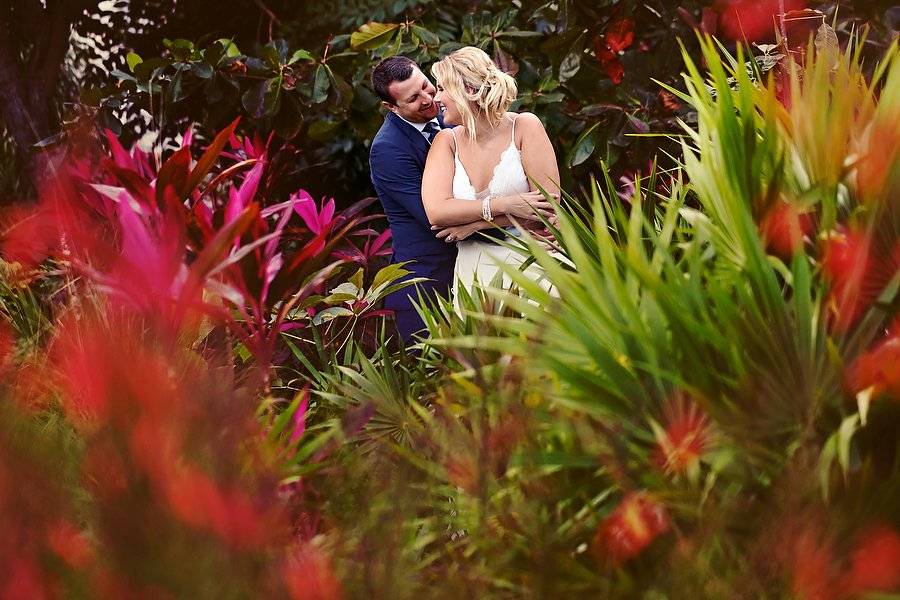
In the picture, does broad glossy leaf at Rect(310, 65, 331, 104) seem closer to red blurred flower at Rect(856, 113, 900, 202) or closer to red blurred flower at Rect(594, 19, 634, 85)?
red blurred flower at Rect(594, 19, 634, 85)

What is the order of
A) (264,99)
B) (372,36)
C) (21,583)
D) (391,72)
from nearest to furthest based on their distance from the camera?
(21,583)
(391,72)
(264,99)
(372,36)

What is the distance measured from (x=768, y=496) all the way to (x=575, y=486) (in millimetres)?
332

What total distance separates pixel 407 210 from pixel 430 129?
0.33m

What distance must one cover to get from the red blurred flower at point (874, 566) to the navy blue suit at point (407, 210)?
253 cm

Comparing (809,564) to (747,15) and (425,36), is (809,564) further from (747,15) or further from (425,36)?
(425,36)

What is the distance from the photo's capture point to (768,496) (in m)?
2.00

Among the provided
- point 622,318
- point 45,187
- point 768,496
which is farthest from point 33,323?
point 768,496

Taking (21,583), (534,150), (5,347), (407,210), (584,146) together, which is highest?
(21,583)

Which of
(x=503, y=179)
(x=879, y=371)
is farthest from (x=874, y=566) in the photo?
(x=503, y=179)

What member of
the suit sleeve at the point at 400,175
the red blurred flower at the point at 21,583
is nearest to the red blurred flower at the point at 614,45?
the suit sleeve at the point at 400,175

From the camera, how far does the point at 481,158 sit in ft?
12.9

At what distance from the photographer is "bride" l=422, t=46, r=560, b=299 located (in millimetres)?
3848

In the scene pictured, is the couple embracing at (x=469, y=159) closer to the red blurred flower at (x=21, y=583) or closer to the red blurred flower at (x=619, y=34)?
the red blurred flower at (x=619, y=34)

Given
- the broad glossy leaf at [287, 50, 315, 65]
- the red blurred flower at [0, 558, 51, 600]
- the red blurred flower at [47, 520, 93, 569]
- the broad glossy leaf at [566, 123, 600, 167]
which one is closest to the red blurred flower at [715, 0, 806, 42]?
the broad glossy leaf at [566, 123, 600, 167]
